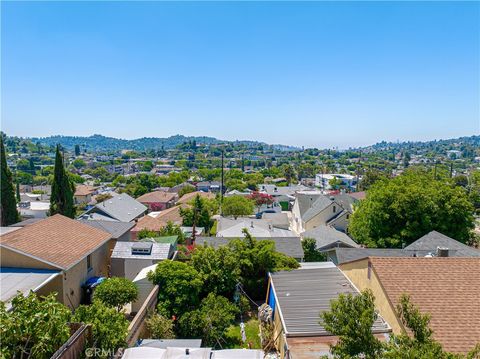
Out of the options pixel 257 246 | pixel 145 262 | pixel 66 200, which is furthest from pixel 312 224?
pixel 66 200

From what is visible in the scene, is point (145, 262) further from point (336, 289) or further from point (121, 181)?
point (121, 181)

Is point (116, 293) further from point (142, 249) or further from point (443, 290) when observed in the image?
point (443, 290)

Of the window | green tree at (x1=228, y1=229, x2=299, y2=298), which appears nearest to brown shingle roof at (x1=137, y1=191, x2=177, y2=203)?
the window

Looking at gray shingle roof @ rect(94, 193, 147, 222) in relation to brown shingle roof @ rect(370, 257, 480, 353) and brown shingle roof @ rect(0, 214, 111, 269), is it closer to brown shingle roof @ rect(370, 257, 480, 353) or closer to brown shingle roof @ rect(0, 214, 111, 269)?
brown shingle roof @ rect(0, 214, 111, 269)

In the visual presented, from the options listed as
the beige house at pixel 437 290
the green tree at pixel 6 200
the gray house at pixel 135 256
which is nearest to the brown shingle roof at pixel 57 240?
the gray house at pixel 135 256

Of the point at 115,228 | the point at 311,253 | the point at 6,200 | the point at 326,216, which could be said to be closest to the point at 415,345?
the point at 311,253

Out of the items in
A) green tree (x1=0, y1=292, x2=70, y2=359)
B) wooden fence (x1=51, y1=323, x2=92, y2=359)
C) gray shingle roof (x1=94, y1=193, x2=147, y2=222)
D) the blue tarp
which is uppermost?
green tree (x1=0, y1=292, x2=70, y2=359)

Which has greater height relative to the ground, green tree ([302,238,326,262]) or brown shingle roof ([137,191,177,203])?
green tree ([302,238,326,262])
